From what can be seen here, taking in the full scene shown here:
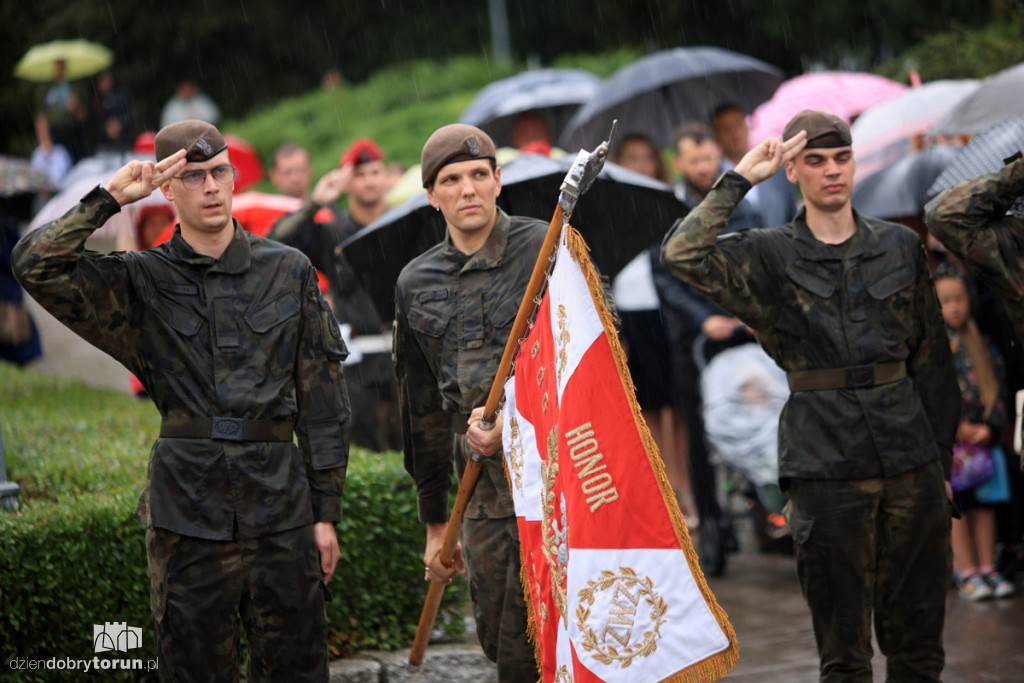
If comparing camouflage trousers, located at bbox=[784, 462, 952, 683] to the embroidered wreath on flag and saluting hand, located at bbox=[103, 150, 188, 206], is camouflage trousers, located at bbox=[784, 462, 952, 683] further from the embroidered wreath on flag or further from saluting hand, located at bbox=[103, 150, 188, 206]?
saluting hand, located at bbox=[103, 150, 188, 206]

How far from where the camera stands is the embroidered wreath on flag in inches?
145

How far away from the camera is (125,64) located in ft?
94.7

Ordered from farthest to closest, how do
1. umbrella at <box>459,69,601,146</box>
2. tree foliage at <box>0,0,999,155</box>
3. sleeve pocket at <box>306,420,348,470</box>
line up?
tree foliage at <box>0,0,999,155</box> < umbrella at <box>459,69,601,146</box> < sleeve pocket at <box>306,420,348,470</box>

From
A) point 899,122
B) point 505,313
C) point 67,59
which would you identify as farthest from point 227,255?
point 67,59

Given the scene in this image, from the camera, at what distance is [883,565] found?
486cm

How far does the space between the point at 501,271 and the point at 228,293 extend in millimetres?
995

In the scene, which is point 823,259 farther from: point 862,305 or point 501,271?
point 501,271

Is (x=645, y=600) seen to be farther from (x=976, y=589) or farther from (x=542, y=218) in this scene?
(x=976, y=589)

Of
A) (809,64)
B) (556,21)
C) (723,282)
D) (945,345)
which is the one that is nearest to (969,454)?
(945,345)

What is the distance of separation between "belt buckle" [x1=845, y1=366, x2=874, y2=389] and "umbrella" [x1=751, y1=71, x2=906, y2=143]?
6823 millimetres

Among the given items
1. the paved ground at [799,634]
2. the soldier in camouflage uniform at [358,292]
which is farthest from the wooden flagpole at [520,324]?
the soldier in camouflage uniform at [358,292]

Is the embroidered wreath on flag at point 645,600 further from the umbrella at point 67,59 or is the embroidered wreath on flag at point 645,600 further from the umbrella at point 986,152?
the umbrella at point 67,59

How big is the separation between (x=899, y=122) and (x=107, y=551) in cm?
704

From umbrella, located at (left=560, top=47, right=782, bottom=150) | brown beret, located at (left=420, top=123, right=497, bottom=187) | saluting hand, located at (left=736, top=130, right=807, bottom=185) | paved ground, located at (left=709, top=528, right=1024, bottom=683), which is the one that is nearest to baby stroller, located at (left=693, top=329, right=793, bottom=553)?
paved ground, located at (left=709, top=528, right=1024, bottom=683)
